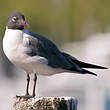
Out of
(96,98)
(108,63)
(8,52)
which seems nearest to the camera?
(8,52)

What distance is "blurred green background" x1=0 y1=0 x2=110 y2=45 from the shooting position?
23.0 m

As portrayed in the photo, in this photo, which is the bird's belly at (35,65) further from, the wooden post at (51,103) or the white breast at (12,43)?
the wooden post at (51,103)

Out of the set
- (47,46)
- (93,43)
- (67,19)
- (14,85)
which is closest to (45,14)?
(67,19)

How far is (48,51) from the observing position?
7.58 meters

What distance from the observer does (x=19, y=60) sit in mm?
7340

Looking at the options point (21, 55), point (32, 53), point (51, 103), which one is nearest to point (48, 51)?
point (32, 53)

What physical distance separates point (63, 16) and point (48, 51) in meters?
18.8

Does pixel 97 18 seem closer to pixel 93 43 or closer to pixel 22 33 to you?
pixel 93 43

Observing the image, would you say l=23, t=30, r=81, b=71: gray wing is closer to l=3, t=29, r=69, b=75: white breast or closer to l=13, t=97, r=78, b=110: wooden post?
l=3, t=29, r=69, b=75: white breast

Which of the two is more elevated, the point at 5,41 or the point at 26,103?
the point at 5,41

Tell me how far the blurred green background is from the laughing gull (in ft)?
45.6

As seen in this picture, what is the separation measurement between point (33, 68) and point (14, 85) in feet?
29.2

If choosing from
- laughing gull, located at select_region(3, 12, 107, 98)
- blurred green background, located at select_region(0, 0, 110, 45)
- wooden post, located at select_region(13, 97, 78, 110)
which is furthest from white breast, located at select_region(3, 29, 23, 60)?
blurred green background, located at select_region(0, 0, 110, 45)

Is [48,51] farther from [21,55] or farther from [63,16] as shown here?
[63,16]
